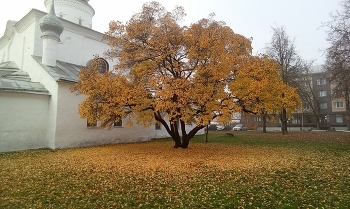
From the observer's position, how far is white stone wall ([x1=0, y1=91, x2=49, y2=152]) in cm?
1456

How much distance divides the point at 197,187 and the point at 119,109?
22.1ft

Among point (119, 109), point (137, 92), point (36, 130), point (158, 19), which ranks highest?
point (158, 19)

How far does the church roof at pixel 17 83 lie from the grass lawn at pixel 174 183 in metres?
5.04

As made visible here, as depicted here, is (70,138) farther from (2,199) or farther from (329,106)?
(329,106)

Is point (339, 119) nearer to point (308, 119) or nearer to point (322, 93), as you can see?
point (308, 119)

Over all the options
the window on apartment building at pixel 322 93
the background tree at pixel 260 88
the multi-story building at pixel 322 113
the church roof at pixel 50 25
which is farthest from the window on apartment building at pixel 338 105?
the church roof at pixel 50 25

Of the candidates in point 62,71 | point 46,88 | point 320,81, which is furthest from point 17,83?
point 320,81

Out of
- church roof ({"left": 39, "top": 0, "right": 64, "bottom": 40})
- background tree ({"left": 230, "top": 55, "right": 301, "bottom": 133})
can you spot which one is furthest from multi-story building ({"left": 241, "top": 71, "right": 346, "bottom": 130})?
church roof ({"left": 39, "top": 0, "right": 64, "bottom": 40})

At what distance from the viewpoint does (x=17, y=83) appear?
1581 centimetres

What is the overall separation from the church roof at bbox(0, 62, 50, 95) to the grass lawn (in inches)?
198

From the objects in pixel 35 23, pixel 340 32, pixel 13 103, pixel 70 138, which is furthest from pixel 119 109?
pixel 340 32

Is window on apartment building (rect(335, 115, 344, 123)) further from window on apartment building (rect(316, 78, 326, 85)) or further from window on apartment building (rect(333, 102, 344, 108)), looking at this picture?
window on apartment building (rect(316, 78, 326, 85))

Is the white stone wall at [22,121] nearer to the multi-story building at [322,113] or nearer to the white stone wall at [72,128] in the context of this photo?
the white stone wall at [72,128]

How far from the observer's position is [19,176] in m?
8.73
